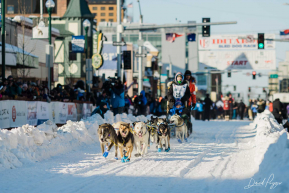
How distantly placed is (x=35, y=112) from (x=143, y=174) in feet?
26.7

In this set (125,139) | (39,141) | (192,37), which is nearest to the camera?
(125,139)

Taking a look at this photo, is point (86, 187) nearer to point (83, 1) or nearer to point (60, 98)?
point (60, 98)

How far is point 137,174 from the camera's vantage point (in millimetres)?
7836

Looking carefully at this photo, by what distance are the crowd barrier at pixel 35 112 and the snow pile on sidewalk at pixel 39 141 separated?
152cm

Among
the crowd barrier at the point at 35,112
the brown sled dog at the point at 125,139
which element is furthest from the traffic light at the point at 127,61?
the brown sled dog at the point at 125,139

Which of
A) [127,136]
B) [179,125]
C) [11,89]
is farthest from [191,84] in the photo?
[127,136]

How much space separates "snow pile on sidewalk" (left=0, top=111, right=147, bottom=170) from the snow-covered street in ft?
0.82

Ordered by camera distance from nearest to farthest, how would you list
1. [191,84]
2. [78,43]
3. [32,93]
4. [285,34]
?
[191,84], [32,93], [78,43], [285,34]

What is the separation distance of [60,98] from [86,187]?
476 inches

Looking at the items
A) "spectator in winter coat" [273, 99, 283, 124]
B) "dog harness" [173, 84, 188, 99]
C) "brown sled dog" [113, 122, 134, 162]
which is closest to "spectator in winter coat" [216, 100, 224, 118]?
"spectator in winter coat" [273, 99, 283, 124]

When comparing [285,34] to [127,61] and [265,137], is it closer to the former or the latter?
[127,61]

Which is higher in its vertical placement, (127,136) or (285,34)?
(285,34)

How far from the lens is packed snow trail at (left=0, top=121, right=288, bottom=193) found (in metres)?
6.64

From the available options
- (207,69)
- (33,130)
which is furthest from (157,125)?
(207,69)
